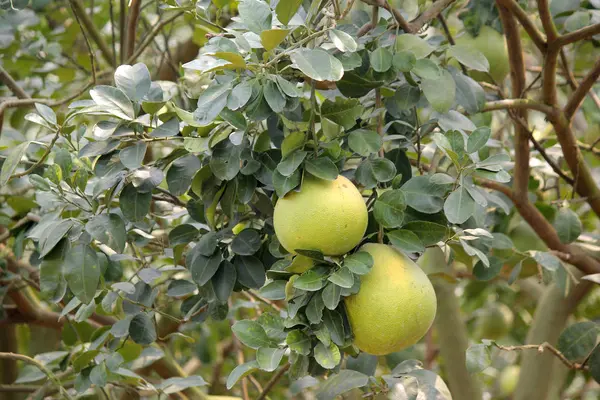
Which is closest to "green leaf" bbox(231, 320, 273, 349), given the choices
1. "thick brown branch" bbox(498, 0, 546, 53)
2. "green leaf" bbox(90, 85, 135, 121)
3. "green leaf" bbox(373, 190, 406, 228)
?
"green leaf" bbox(373, 190, 406, 228)

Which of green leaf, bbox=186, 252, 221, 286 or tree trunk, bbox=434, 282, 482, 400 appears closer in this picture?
green leaf, bbox=186, 252, 221, 286

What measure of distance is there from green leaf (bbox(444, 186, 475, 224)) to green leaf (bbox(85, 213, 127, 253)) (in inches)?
18.7

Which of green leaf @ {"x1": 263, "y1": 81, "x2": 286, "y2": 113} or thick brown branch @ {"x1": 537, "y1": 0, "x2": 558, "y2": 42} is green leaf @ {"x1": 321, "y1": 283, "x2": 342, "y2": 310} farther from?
thick brown branch @ {"x1": 537, "y1": 0, "x2": 558, "y2": 42}

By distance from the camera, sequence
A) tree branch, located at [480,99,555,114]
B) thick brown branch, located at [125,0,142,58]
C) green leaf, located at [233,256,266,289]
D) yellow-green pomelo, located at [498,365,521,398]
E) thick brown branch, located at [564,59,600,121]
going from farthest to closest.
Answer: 1. yellow-green pomelo, located at [498,365,521,398]
2. thick brown branch, located at [125,0,142,58]
3. thick brown branch, located at [564,59,600,121]
4. tree branch, located at [480,99,555,114]
5. green leaf, located at [233,256,266,289]

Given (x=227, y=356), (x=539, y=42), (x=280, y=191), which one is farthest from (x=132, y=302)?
(x=227, y=356)

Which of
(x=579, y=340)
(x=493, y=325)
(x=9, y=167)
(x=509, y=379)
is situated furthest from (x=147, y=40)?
(x=509, y=379)

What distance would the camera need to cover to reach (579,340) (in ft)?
4.93

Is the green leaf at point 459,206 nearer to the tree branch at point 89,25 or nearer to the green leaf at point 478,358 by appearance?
the green leaf at point 478,358

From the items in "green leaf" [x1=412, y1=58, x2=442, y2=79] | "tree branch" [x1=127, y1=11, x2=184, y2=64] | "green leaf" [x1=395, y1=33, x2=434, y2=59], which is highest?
"green leaf" [x1=395, y1=33, x2=434, y2=59]

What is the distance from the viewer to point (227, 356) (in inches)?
135

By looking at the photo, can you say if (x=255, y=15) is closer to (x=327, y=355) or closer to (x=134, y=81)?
(x=134, y=81)

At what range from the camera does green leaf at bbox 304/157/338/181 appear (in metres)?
1.03

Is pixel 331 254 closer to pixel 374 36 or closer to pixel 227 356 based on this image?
pixel 374 36

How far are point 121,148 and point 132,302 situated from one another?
1.32ft
